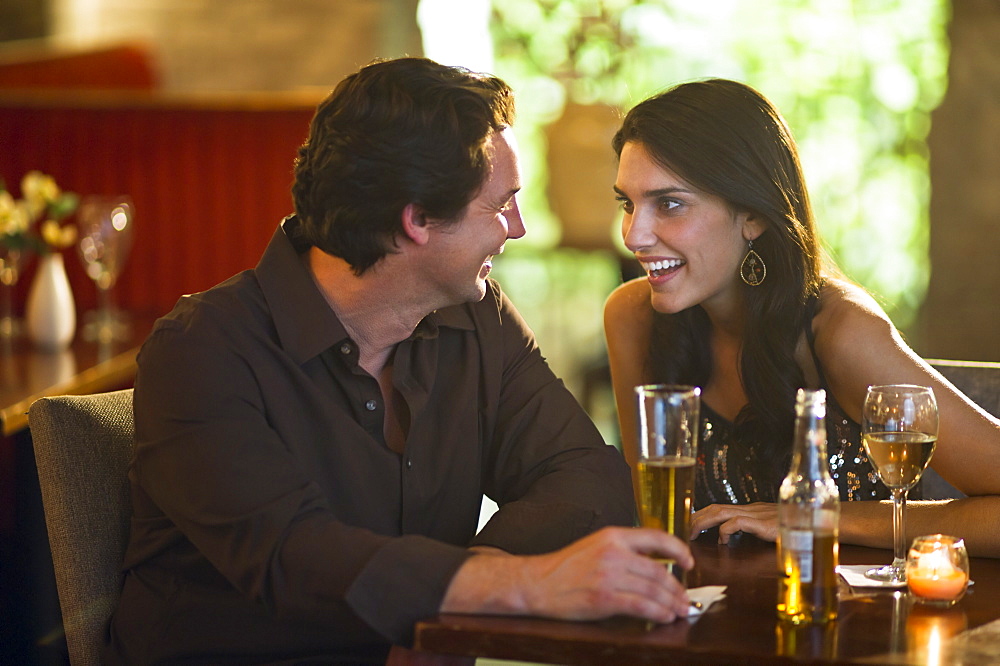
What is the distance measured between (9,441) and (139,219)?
171 cm

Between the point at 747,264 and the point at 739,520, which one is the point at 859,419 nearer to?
the point at 747,264

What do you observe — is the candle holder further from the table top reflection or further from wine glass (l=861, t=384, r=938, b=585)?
the table top reflection

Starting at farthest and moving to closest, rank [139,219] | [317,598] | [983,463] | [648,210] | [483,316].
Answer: [139,219], [648,210], [483,316], [983,463], [317,598]

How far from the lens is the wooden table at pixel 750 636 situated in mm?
1104

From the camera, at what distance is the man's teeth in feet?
6.58

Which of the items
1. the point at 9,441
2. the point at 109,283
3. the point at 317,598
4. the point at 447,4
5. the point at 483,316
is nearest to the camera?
the point at 317,598

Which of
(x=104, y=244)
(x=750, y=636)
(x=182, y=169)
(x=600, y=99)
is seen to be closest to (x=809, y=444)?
(x=750, y=636)

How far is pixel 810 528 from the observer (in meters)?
1.17

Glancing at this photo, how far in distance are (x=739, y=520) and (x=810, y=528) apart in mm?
346

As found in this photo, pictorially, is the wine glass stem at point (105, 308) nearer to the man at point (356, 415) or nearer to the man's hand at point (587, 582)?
the man at point (356, 415)

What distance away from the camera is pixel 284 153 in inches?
186

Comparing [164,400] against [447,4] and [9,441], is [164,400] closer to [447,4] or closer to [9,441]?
[9,441]

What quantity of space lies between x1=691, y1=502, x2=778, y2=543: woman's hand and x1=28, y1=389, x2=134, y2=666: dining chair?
2.62ft

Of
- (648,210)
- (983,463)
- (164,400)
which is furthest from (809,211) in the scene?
(164,400)
